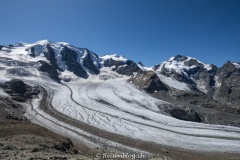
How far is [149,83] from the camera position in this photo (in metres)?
155

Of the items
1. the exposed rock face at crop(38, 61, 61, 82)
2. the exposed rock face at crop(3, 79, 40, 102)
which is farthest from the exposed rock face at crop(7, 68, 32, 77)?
the exposed rock face at crop(3, 79, 40, 102)

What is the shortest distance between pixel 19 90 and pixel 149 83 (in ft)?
239

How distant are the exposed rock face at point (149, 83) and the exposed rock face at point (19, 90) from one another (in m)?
61.1

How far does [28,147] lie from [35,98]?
78.8 metres

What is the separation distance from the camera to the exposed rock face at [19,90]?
99250 millimetres

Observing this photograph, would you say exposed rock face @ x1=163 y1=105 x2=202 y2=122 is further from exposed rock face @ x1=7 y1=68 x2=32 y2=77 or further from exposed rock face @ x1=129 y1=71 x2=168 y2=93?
exposed rock face @ x1=7 y1=68 x2=32 y2=77

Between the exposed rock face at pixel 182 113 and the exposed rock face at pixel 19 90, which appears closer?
the exposed rock face at pixel 19 90

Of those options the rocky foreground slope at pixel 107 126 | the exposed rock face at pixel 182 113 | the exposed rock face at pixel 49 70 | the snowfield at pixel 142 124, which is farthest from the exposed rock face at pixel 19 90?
the exposed rock face at pixel 182 113

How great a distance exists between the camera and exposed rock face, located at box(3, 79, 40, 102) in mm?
99250

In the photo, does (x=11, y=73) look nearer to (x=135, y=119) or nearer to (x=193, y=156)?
(x=135, y=119)

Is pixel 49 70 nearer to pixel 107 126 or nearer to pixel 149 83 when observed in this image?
pixel 149 83

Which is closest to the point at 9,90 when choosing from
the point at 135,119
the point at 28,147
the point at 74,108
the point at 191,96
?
the point at 74,108

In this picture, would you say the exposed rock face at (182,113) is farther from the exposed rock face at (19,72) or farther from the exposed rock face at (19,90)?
the exposed rock face at (19,72)

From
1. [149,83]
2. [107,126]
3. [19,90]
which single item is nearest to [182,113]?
[149,83]
